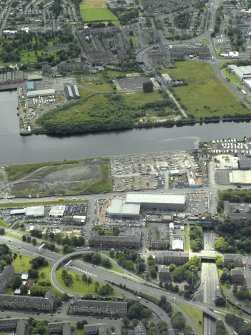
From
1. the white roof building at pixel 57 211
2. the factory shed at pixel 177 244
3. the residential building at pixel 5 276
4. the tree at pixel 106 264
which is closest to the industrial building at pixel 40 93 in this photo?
the white roof building at pixel 57 211

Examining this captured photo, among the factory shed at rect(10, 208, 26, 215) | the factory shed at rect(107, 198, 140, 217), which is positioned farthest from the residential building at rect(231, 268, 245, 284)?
the factory shed at rect(10, 208, 26, 215)

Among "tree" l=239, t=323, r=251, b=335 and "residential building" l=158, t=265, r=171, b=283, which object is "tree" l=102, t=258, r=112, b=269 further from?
"tree" l=239, t=323, r=251, b=335

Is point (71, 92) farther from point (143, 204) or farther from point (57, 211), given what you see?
point (143, 204)

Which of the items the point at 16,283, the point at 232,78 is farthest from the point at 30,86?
the point at 16,283

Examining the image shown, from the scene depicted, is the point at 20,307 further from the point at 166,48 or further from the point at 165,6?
the point at 165,6

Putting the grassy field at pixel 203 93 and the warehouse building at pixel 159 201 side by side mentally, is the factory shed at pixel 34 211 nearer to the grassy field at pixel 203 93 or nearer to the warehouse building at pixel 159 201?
the warehouse building at pixel 159 201

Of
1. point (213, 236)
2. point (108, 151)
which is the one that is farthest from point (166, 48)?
point (213, 236)

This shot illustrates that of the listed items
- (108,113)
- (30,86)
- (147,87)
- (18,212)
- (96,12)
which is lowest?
(18,212)
